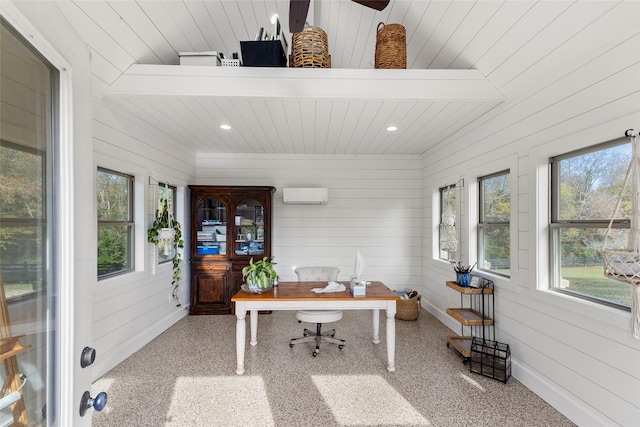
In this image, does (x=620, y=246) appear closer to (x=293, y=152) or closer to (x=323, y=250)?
(x=323, y=250)

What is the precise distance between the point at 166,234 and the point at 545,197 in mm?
3745

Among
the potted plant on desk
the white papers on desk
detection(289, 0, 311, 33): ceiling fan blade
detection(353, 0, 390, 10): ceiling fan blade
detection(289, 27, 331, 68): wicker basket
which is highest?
detection(289, 27, 331, 68): wicker basket

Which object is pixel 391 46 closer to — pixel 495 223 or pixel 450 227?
pixel 495 223

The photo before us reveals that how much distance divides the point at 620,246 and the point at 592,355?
2.40 ft

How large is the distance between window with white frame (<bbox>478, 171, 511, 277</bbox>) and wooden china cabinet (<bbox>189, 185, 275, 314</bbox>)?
2.83 metres

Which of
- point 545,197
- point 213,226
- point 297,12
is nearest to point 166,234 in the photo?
point 213,226

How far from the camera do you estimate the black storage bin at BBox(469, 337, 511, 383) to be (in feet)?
8.76

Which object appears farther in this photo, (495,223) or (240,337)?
(495,223)

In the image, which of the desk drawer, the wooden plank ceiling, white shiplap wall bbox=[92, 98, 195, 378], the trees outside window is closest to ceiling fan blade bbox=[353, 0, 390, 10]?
the wooden plank ceiling

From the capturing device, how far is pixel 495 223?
3.12 m

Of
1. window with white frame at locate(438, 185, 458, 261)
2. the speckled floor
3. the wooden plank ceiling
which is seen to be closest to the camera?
the wooden plank ceiling

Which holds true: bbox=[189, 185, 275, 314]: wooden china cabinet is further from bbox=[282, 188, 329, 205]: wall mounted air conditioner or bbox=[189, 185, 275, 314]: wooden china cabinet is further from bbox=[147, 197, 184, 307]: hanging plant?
bbox=[147, 197, 184, 307]: hanging plant

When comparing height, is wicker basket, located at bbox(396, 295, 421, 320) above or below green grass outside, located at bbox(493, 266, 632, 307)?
below

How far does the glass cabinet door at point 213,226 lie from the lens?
14.9 feet
